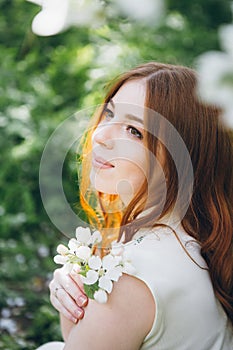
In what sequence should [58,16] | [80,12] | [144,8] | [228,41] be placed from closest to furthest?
A: [228,41], [144,8], [58,16], [80,12]

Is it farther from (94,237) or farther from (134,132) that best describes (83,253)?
(134,132)

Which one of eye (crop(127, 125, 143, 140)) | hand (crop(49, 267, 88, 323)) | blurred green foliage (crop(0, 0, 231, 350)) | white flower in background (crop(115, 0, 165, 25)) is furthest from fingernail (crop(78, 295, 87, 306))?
blurred green foliage (crop(0, 0, 231, 350))

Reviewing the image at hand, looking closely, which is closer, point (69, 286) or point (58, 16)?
point (58, 16)

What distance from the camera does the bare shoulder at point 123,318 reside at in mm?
1236

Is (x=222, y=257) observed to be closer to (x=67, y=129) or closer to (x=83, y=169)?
(x=83, y=169)

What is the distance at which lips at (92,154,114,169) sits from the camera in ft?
4.45

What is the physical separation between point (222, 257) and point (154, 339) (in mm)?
236

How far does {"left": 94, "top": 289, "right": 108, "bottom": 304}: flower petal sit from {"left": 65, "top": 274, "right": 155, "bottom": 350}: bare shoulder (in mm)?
17

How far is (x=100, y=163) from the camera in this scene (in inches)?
53.8

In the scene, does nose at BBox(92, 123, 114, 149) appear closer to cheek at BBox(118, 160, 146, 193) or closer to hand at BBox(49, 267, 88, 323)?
cheek at BBox(118, 160, 146, 193)

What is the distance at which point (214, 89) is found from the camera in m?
0.74

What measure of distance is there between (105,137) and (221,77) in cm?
63

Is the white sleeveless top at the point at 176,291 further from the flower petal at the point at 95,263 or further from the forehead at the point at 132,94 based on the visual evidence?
the forehead at the point at 132,94

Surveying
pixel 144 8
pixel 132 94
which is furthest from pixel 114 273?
pixel 144 8
